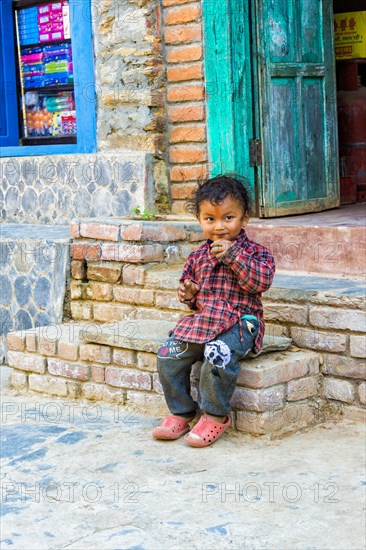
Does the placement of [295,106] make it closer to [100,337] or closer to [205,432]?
[100,337]

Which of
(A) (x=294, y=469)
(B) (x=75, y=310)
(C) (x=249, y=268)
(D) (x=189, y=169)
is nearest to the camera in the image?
(A) (x=294, y=469)

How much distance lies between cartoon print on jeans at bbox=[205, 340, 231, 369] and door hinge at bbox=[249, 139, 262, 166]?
2.36 meters

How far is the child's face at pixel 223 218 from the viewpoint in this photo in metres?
3.91

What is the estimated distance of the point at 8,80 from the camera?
24.7ft

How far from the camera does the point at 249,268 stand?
3861 mm

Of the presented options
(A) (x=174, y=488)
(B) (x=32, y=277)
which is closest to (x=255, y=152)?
(B) (x=32, y=277)

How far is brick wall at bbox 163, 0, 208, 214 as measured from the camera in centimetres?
586

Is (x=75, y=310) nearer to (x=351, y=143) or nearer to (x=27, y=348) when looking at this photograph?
(x=27, y=348)

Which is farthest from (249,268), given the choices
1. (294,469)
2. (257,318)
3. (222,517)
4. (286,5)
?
(286,5)

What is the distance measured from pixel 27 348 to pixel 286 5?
278cm

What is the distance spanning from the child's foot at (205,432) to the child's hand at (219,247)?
0.67 meters

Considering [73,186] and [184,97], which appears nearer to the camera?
[184,97]

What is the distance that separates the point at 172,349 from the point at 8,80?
13.9 ft

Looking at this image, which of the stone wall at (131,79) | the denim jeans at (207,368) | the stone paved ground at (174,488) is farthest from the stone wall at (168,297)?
the stone wall at (131,79)
